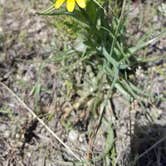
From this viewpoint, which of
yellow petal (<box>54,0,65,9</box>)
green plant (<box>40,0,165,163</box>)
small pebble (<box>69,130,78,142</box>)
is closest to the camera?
yellow petal (<box>54,0,65,9</box>)

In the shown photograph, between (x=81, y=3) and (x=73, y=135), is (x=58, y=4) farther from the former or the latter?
(x=73, y=135)

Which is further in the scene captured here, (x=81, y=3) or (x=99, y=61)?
(x=99, y=61)

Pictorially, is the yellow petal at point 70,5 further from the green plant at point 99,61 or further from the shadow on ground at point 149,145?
the shadow on ground at point 149,145

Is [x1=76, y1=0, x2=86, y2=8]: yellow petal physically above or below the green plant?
above

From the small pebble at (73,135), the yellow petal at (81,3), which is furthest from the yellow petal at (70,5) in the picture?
the small pebble at (73,135)

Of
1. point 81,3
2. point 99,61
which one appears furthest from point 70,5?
point 99,61

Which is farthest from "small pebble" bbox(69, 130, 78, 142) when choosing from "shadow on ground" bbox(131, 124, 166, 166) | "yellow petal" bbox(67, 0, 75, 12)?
"yellow petal" bbox(67, 0, 75, 12)

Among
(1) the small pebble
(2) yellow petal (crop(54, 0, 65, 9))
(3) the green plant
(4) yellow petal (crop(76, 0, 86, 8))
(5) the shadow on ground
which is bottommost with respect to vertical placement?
(5) the shadow on ground

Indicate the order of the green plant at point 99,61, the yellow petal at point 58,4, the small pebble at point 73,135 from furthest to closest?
the small pebble at point 73,135
the green plant at point 99,61
the yellow petal at point 58,4

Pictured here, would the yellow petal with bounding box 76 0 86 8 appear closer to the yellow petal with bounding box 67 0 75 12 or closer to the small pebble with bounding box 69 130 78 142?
the yellow petal with bounding box 67 0 75 12

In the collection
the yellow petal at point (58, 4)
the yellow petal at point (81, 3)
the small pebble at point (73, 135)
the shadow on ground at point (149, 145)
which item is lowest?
the shadow on ground at point (149, 145)

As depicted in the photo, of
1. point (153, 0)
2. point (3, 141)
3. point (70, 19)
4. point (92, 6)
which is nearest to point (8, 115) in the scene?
point (3, 141)

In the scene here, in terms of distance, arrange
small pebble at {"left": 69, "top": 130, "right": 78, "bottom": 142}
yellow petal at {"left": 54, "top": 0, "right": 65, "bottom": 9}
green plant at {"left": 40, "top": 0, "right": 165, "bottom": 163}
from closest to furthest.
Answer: yellow petal at {"left": 54, "top": 0, "right": 65, "bottom": 9} < green plant at {"left": 40, "top": 0, "right": 165, "bottom": 163} < small pebble at {"left": 69, "top": 130, "right": 78, "bottom": 142}
